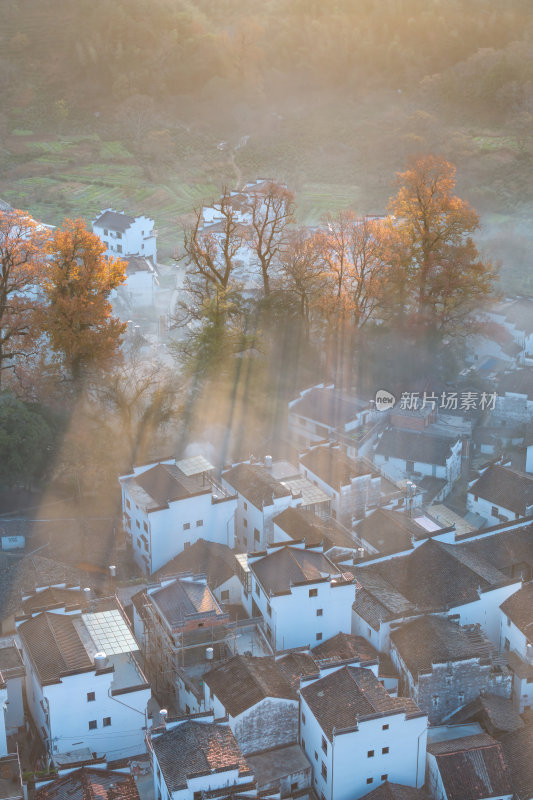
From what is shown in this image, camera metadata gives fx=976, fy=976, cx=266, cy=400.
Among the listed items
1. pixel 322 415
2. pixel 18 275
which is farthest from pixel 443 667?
pixel 18 275

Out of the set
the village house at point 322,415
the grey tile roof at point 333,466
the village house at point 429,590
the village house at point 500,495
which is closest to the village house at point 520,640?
the village house at point 429,590

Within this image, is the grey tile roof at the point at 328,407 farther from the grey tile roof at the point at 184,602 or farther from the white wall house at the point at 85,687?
the white wall house at the point at 85,687

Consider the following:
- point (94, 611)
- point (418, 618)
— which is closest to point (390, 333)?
point (418, 618)

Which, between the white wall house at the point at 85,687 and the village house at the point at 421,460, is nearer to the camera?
the white wall house at the point at 85,687

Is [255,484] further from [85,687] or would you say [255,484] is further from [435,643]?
[85,687]

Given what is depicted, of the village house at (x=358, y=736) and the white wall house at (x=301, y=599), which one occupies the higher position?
the white wall house at (x=301, y=599)
